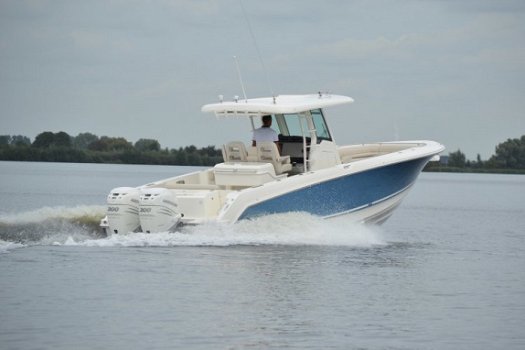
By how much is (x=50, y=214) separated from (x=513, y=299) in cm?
835

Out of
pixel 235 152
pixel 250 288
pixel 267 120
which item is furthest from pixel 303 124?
pixel 250 288

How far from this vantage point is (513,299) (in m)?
14.8

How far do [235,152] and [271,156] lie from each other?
69 cm

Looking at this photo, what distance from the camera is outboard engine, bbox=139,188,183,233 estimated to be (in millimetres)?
16375

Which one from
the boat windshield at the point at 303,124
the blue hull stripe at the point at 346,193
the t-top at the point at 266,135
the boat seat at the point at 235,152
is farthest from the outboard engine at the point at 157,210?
the boat windshield at the point at 303,124

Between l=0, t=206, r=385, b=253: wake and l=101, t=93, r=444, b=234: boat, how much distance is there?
14 centimetres

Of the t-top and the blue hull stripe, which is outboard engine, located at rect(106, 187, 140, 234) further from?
the t-top

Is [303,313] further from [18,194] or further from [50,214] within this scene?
[18,194]

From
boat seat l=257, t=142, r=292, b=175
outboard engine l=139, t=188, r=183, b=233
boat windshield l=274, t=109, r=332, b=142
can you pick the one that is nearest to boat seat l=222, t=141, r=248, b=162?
boat seat l=257, t=142, r=292, b=175

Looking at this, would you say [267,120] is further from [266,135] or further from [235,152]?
[235,152]

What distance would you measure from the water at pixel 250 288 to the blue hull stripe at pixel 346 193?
0.21m

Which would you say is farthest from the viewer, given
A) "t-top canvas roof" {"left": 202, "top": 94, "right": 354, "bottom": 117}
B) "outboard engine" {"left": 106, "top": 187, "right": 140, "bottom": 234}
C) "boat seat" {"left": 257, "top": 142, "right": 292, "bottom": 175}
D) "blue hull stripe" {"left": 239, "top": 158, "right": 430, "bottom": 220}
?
"boat seat" {"left": 257, "top": 142, "right": 292, "bottom": 175}

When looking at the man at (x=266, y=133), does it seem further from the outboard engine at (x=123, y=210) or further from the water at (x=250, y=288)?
the outboard engine at (x=123, y=210)

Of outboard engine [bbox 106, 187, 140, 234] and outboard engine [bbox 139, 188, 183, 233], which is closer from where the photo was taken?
outboard engine [bbox 139, 188, 183, 233]
